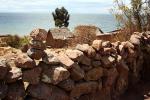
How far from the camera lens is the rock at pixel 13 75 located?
227 inches

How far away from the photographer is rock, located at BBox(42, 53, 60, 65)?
21.0 ft

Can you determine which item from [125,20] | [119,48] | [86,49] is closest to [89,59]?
[86,49]

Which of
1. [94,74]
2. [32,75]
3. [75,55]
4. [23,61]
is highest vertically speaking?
[23,61]

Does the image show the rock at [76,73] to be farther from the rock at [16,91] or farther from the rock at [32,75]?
the rock at [16,91]

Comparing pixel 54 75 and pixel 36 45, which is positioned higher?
pixel 36 45

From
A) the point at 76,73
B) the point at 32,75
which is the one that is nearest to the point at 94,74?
the point at 76,73

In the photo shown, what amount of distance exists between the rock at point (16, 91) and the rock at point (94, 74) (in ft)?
5.70

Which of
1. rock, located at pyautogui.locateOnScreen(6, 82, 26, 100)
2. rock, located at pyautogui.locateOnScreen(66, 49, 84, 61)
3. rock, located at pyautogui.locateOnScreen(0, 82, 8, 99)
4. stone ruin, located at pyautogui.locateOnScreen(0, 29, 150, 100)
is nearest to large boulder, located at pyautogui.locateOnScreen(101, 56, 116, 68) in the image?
stone ruin, located at pyautogui.locateOnScreen(0, 29, 150, 100)

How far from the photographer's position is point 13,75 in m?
5.77

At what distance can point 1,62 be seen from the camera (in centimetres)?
567

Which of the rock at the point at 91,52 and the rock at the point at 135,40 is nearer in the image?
the rock at the point at 91,52

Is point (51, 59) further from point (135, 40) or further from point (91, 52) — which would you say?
point (135, 40)

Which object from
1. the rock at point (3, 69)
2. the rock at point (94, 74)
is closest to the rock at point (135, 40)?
the rock at point (94, 74)

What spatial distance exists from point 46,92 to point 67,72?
1.76ft
